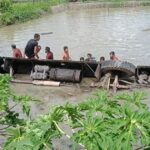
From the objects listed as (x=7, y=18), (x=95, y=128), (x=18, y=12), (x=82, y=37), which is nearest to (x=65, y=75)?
(x=95, y=128)

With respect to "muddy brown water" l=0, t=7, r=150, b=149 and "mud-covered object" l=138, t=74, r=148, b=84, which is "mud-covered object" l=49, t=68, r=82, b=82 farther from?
"mud-covered object" l=138, t=74, r=148, b=84

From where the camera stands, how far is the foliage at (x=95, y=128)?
3.86m

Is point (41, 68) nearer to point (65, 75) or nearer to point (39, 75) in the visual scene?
point (39, 75)

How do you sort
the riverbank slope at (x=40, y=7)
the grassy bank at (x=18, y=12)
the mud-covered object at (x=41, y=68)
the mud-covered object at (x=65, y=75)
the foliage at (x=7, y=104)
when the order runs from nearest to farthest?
1. the foliage at (x=7, y=104)
2. the mud-covered object at (x=65, y=75)
3. the mud-covered object at (x=41, y=68)
4. the grassy bank at (x=18, y=12)
5. the riverbank slope at (x=40, y=7)

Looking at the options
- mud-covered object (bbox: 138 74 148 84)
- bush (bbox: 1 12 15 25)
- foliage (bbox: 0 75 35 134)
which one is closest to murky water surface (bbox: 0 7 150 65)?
bush (bbox: 1 12 15 25)

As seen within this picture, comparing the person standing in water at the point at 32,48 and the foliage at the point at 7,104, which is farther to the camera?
the person standing in water at the point at 32,48

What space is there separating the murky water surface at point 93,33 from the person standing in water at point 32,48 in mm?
4739

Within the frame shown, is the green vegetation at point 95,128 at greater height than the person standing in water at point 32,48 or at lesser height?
greater

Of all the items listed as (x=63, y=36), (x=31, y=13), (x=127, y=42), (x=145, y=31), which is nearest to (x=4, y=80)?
(x=127, y=42)

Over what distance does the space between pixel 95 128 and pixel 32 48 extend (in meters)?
11.6

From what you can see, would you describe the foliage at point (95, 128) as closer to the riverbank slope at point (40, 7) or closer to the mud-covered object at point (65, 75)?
the mud-covered object at point (65, 75)

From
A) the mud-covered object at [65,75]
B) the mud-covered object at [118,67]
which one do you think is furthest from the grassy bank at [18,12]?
the mud-covered object at [118,67]

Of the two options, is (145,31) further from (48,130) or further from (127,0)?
(48,130)

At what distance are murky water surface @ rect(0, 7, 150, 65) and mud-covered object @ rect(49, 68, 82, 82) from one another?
549cm
